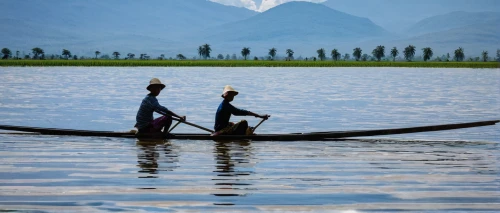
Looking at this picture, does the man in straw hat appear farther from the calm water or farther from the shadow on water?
the shadow on water

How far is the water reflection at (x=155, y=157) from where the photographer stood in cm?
1159

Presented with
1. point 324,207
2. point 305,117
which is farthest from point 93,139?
point 305,117

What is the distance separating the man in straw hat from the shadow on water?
105cm

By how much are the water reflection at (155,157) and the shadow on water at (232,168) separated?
72cm

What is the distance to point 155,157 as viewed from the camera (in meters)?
13.1

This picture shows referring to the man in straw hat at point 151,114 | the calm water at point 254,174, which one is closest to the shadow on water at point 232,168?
the calm water at point 254,174

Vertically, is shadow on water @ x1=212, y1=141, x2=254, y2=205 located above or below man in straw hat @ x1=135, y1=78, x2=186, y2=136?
below

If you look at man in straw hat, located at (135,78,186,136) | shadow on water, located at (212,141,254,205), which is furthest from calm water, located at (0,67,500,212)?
man in straw hat, located at (135,78,186,136)

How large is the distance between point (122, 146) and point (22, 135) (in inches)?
130

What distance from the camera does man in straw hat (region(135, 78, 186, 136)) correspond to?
14664 millimetres

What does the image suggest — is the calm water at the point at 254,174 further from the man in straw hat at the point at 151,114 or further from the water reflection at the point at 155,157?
the man in straw hat at the point at 151,114

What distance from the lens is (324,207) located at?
875 cm

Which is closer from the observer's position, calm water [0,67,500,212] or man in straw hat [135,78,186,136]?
calm water [0,67,500,212]

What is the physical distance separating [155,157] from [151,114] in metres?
2.16
